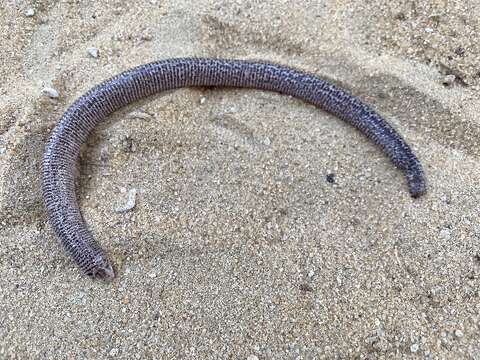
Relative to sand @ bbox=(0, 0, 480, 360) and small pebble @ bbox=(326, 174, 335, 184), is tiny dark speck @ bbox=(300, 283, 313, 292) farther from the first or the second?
small pebble @ bbox=(326, 174, 335, 184)

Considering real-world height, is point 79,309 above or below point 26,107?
below

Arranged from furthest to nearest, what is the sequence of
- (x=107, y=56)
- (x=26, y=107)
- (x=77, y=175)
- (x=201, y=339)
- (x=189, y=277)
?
(x=107, y=56)
(x=26, y=107)
(x=77, y=175)
(x=189, y=277)
(x=201, y=339)

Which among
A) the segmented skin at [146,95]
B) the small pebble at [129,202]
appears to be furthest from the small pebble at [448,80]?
the small pebble at [129,202]

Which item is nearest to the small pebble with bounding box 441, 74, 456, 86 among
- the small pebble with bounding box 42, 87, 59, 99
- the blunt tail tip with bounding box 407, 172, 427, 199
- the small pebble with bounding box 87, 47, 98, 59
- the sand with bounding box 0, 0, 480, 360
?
the sand with bounding box 0, 0, 480, 360

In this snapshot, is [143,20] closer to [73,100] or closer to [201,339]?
[73,100]

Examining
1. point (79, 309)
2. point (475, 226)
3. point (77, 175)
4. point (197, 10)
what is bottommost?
point (79, 309)

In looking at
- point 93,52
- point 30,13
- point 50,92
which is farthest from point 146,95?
point 30,13

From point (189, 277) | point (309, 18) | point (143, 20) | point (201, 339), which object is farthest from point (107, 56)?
point (201, 339)

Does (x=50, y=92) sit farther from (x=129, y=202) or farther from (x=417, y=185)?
(x=417, y=185)
